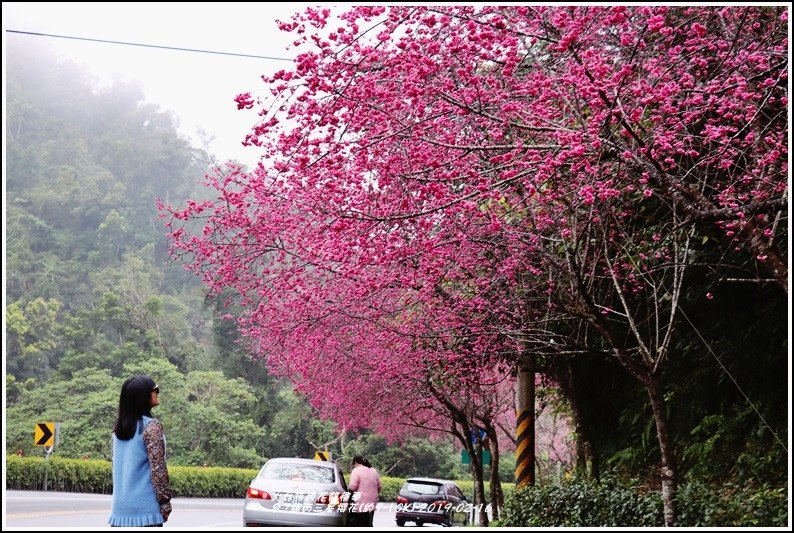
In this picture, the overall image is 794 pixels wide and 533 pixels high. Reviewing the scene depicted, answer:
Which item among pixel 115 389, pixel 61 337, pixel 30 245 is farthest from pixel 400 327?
Answer: pixel 30 245

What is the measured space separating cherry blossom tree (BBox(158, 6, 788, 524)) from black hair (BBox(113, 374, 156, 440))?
2.19 m

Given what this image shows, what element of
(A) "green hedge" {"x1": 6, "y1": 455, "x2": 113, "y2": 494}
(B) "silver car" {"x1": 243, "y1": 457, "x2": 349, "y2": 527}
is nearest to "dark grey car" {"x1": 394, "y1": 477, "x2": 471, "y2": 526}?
(B) "silver car" {"x1": 243, "y1": 457, "x2": 349, "y2": 527}

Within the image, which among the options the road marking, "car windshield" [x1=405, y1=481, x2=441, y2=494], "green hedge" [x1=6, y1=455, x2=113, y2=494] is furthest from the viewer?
"green hedge" [x1=6, y1=455, x2=113, y2=494]

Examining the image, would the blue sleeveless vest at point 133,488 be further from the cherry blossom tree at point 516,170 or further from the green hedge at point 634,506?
the green hedge at point 634,506

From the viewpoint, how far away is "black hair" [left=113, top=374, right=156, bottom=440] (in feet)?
17.4

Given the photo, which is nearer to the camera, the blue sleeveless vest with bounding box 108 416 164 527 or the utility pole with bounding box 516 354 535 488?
the blue sleeveless vest with bounding box 108 416 164 527

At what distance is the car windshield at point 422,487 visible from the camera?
26484mm

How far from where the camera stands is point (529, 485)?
47.2 ft

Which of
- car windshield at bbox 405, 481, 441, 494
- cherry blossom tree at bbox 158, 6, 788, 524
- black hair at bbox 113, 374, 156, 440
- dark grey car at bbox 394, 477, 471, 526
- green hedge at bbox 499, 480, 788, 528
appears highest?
cherry blossom tree at bbox 158, 6, 788, 524

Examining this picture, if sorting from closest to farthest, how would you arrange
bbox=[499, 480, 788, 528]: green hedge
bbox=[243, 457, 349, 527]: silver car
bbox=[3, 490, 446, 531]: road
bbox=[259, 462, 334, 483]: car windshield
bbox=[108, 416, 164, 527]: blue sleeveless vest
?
bbox=[108, 416, 164, 527]: blue sleeveless vest
bbox=[499, 480, 788, 528]: green hedge
bbox=[243, 457, 349, 527]: silver car
bbox=[259, 462, 334, 483]: car windshield
bbox=[3, 490, 446, 531]: road

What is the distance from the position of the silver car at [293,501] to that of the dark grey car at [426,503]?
11.1 meters

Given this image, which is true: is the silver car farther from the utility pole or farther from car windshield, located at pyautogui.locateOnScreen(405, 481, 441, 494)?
car windshield, located at pyautogui.locateOnScreen(405, 481, 441, 494)

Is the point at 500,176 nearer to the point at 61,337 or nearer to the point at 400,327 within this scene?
the point at 400,327

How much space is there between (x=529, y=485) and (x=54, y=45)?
9128 centimetres
